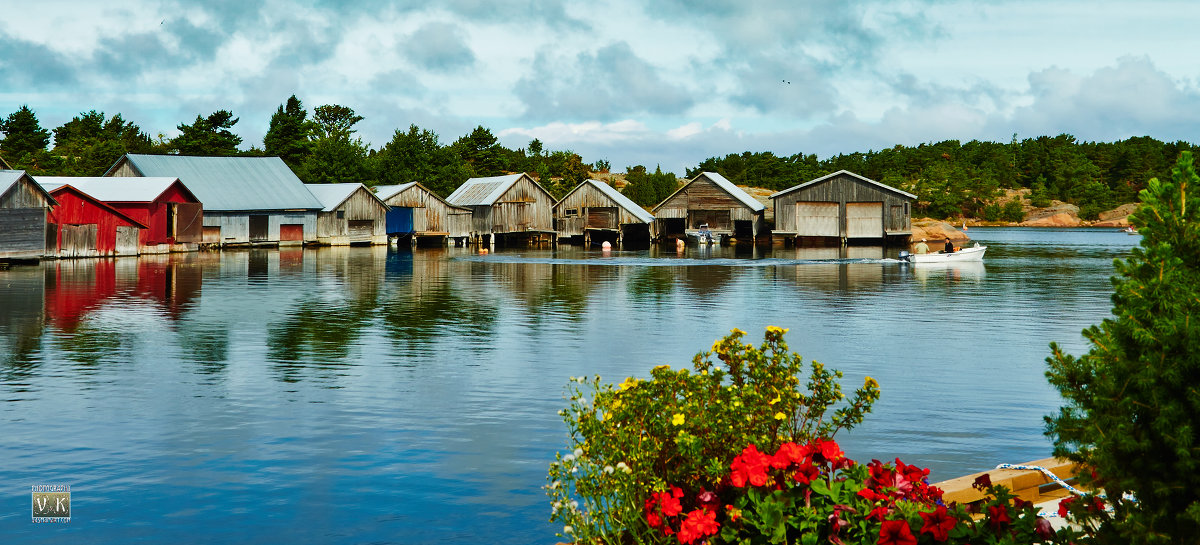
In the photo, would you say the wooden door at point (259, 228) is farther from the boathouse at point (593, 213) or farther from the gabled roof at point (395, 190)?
the boathouse at point (593, 213)

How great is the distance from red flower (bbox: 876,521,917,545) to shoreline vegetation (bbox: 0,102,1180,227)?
103168 millimetres

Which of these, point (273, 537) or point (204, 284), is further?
point (204, 284)

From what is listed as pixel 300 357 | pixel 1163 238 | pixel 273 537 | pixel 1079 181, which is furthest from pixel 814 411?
pixel 1079 181

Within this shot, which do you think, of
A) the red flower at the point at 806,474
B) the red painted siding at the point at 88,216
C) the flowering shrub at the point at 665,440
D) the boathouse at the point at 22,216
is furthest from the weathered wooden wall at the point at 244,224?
the red flower at the point at 806,474

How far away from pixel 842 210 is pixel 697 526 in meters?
94.2

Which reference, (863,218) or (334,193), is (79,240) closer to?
(334,193)

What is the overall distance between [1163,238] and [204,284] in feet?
149

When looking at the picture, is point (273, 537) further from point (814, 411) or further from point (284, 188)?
point (284, 188)

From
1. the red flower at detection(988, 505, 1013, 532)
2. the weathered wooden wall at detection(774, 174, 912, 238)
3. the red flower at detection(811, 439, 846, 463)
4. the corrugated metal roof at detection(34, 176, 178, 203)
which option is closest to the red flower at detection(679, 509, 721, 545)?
the red flower at detection(811, 439, 846, 463)

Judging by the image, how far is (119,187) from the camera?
73.0 metres

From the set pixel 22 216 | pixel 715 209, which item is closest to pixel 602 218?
pixel 715 209

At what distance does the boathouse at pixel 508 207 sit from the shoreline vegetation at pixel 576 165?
14255 millimetres

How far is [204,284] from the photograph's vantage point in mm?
46156

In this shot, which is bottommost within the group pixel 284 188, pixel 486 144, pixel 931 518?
→ pixel 931 518
